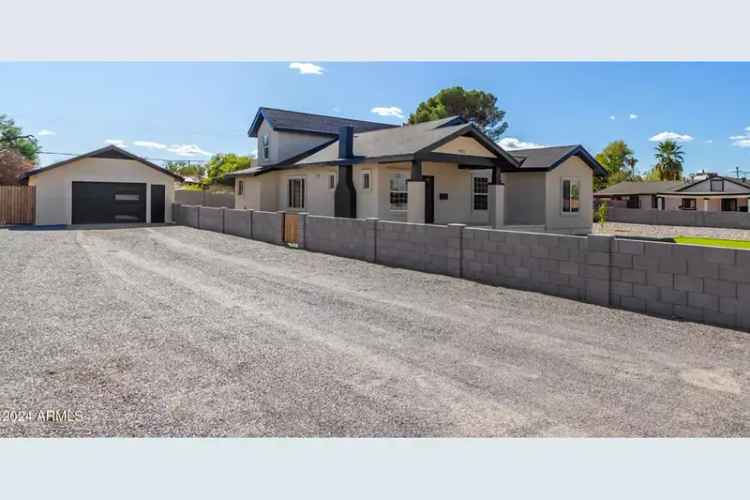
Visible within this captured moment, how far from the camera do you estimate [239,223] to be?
853 inches

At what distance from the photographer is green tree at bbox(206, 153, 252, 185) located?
5166 centimetres

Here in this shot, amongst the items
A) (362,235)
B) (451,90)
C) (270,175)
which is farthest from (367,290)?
(451,90)

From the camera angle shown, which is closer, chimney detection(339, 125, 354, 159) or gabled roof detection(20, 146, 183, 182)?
chimney detection(339, 125, 354, 159)

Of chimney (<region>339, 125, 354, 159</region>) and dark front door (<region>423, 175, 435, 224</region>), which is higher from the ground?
chimney (<region>339, 125, 354, 159</region>)

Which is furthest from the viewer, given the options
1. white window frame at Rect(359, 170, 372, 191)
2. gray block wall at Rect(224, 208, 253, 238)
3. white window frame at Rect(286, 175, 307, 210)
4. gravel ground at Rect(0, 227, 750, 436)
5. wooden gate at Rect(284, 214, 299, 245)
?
white window frame at Rect(286, 175, 307, 210)

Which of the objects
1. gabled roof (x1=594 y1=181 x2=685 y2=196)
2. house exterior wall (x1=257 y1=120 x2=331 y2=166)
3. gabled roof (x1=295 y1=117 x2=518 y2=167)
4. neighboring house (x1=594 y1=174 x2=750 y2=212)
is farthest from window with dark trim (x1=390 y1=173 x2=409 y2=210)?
gabled roof (x1=594 y1=181 x2=685 y2=196)

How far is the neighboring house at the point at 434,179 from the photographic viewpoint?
20609 mm

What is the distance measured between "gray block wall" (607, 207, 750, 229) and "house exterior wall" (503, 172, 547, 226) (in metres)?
16.3

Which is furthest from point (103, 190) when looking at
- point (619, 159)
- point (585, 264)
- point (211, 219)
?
point (619, 159)

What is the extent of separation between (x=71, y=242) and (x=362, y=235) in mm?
10653

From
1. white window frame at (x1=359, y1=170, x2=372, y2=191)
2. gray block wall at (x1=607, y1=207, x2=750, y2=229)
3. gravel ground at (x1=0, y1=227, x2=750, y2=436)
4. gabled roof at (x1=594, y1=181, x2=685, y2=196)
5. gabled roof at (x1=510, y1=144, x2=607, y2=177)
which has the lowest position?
gravel ground at (x1=0, y1=227, x2=750, y2=436)

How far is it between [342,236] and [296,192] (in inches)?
460

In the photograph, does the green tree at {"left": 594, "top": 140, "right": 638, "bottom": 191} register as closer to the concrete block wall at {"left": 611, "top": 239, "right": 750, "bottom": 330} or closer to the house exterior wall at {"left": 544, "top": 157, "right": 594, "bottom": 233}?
the house exterior wall at {"left": 544, "top": 157, "right": 594, "bottom": 233}

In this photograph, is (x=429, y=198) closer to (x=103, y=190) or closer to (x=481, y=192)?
(x=481, y=192)
